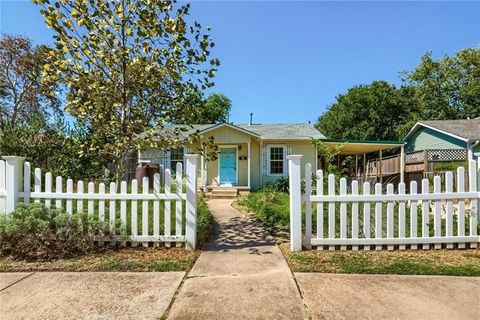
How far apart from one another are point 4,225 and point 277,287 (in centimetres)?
389

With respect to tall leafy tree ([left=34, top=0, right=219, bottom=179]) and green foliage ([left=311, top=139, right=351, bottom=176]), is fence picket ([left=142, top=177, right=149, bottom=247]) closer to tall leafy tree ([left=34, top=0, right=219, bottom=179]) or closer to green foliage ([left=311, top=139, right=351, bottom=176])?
tall leafy tree ([left=34, top=0, right=219, bottom=179])

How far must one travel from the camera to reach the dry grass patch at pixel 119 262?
13.5ft

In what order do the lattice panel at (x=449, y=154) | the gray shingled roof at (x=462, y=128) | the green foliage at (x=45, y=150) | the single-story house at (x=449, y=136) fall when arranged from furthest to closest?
1. the lattice panel at (x=449, y=154)
2. the gray shingled roof at (x=462, y=128)
3. the single-story house at (x=449, y=136)
4. the green foliage at (x=45, y=150)

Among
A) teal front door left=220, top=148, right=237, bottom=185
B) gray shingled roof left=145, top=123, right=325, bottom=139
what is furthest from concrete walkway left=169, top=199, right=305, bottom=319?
gray shingled roof left=145, top=123, right=325, bottom=139

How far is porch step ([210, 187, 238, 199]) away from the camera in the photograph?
1412cm

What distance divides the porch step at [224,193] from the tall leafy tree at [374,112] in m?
22.5

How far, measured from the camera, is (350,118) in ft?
111

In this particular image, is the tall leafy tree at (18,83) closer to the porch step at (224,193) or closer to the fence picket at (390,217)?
the porch step at (224,193)

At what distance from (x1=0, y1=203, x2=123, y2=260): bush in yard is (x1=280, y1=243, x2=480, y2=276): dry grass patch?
306 cm

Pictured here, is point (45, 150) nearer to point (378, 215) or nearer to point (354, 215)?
point (354, 215)

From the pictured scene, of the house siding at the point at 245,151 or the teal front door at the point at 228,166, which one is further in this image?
the teal front door at the point at 228,166

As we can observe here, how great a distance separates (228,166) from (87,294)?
12542 millimetres

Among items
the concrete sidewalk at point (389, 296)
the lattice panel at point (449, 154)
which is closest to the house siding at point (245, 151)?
the lattice panel at point (449, 154)

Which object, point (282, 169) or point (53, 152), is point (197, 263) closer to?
point (53, 152)
